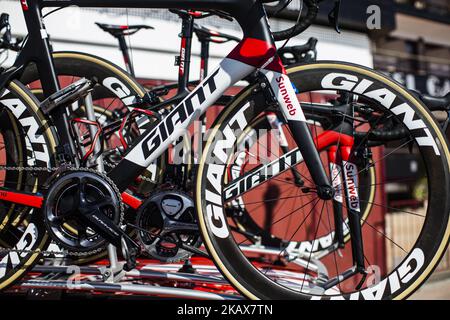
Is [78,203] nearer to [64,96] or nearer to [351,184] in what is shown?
[64,96]

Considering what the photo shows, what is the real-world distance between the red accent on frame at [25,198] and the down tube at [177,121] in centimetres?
36

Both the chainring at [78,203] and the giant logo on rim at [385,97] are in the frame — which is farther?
the chainring at [78,203]

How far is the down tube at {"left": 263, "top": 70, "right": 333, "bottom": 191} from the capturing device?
1.81 metres

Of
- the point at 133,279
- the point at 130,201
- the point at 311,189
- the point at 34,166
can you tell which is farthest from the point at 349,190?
the point at 34,166

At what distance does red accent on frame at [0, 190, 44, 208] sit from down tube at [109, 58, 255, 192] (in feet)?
1.19

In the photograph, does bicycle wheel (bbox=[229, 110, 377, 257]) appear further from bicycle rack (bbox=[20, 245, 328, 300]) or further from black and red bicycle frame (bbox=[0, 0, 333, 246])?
black and red bicycle frame (bbox=[0, 0, 333, 246])

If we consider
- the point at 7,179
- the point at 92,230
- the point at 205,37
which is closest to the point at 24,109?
the point at 7,179

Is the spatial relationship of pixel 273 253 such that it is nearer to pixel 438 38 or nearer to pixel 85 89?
pixel 85 89

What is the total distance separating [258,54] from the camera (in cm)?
186

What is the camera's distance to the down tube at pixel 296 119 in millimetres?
1810

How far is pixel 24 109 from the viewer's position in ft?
6.71

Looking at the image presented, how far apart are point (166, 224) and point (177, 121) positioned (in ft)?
1.55

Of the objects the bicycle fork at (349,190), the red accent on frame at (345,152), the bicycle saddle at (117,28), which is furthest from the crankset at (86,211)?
the bicycle saddle at (117,28)

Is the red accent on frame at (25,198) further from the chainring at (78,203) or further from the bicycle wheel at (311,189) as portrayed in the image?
the bicycle wheel at (311,189)
